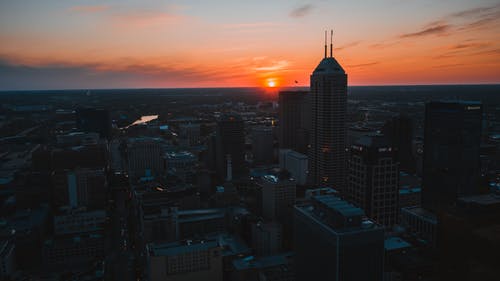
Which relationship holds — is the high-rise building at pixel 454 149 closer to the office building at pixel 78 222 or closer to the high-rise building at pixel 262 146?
the office building at pixel 78 222

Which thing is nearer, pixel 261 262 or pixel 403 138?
pixel 261 262

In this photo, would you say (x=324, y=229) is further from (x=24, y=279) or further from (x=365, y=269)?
(x=24, y=279)

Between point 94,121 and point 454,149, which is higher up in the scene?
point 94,121

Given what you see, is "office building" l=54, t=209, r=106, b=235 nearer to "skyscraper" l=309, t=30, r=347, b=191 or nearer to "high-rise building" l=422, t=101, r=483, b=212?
"skyscraper" l=309, t=30, r=347, b=191

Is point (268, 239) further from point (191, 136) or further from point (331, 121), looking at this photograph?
point (191, 136)

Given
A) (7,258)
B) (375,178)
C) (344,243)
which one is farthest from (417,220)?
(7,258)

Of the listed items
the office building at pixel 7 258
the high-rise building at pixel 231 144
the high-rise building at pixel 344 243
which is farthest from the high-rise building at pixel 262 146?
the high-rise building at pixel 344 243

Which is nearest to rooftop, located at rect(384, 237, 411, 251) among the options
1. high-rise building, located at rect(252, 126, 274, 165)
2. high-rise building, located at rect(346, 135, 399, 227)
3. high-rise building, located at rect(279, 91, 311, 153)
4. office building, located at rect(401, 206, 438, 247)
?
office building, located at rect(401, 206, 438, 247)
